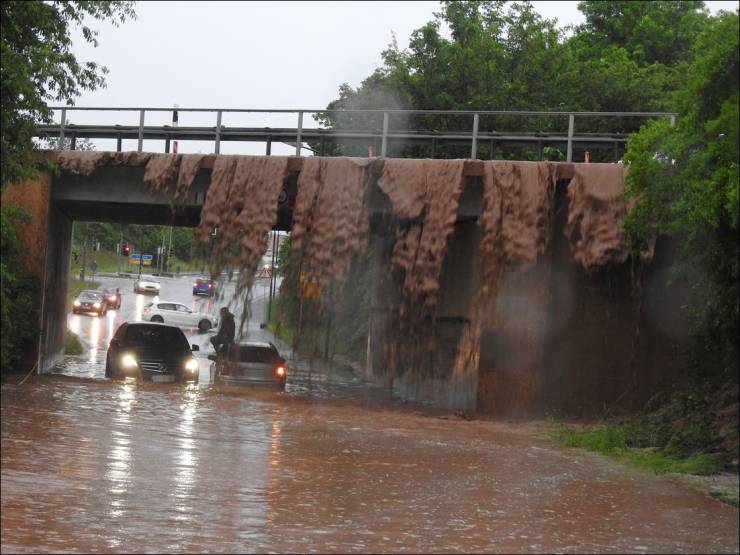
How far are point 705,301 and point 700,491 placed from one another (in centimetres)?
451

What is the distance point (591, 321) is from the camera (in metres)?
21.2

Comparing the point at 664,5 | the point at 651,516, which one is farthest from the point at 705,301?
the point at 664,5

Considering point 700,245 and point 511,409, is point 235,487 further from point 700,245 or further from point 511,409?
point 511,409

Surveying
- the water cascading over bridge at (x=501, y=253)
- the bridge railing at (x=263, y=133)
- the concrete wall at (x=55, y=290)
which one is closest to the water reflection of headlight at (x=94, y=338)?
the concrete wall at (x=55, y=290)

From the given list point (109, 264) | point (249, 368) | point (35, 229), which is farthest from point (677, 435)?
point (109, 264)

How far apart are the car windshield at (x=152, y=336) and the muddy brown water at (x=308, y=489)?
13.2ft

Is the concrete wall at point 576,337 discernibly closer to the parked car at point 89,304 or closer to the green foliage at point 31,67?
the green foliage at point 31,67

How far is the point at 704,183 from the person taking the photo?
1454 centimetres

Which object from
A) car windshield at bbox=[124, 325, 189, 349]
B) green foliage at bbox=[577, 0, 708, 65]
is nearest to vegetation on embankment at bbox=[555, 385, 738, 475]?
car windshield at bbox=[124, 325, 189, 349]

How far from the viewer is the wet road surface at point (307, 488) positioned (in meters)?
9.31

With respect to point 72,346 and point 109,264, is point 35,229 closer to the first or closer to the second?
point 72,346

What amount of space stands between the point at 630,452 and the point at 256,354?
8783 mm

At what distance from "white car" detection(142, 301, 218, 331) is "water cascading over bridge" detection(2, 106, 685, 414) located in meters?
30.1

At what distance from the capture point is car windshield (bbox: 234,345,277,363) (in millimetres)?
22625
